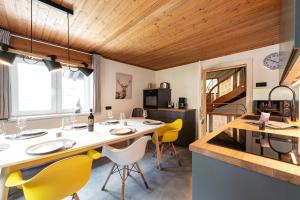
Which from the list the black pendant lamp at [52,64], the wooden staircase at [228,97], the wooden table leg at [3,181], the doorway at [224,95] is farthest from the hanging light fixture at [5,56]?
the wooden staircase at [228,97]

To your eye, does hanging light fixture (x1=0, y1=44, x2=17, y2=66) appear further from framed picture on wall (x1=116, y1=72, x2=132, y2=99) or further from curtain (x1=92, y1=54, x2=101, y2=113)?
framed picture on wall (x1=116, y1=72, x2=132, y2=99)

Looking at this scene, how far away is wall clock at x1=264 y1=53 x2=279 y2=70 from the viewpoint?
8.35ft

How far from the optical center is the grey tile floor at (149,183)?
1658mm

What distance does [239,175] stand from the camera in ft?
2.16

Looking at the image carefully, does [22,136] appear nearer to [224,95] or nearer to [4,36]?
[4,36]

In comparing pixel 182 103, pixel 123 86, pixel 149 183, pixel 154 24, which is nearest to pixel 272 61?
pixel 182 103

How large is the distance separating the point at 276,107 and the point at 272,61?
99 centimetres

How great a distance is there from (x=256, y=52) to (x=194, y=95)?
157 centimetres

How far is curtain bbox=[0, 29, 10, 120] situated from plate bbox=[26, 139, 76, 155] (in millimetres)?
1387

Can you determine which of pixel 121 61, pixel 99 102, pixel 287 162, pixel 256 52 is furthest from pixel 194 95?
pixel 287 162

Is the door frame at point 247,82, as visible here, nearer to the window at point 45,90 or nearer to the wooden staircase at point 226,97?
the wooden staircase at point 226,97

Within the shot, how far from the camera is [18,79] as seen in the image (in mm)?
2301

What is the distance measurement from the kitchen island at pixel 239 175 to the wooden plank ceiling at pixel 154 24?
1587 mm

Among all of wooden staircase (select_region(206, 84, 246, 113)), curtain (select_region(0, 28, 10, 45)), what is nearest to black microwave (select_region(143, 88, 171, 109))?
wooden staircase (select_region(206, 84, 246, 113))
